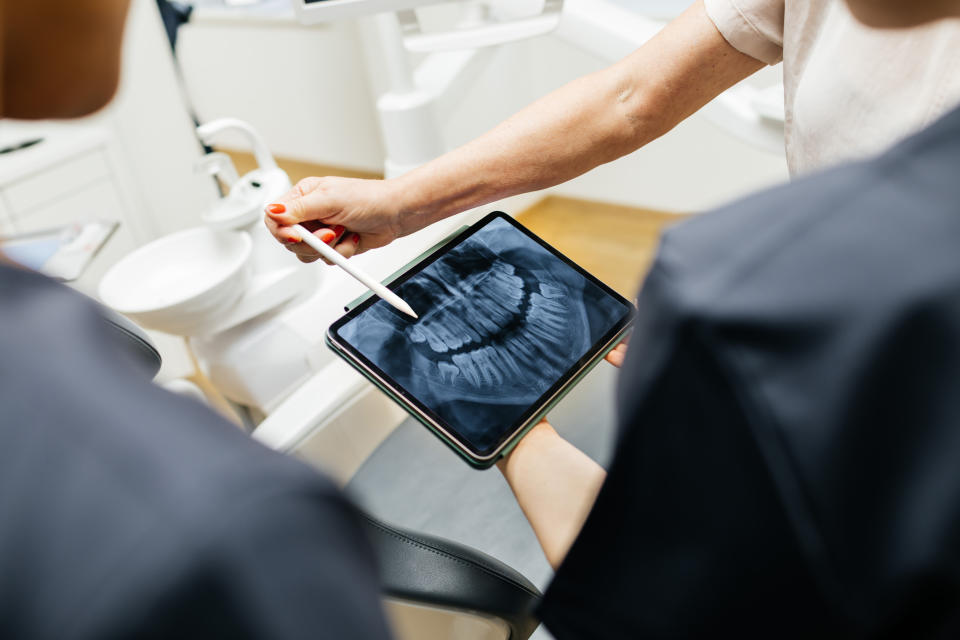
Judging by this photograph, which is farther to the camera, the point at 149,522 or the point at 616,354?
the point at 616,354

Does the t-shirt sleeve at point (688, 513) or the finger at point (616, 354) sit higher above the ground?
the t-shirt sleeve at point (688, 513)

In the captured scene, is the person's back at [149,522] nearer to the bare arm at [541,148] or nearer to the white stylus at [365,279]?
the white stylus at [365,279]

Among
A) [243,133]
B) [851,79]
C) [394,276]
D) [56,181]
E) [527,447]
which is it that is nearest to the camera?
[851,79]

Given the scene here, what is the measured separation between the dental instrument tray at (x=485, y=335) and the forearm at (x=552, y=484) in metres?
0.02

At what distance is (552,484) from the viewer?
640 millimetres

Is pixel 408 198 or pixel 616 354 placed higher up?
pixel 408 198

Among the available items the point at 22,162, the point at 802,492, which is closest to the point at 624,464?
the point at 802,492

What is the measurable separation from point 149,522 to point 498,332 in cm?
58

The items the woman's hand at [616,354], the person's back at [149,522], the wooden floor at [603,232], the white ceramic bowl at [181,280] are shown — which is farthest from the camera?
the wooden floor at [603,232]

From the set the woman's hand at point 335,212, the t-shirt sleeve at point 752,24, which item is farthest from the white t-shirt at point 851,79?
the woman's hand at point 335,212

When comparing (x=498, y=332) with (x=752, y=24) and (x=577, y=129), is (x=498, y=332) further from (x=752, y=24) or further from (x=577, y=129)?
(x=752, y=24)

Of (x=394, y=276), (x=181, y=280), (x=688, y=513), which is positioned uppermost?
(x=688, y=513)

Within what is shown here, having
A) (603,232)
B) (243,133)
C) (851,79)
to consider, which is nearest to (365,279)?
(851,79)

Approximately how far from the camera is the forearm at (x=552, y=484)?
596 millimetres
